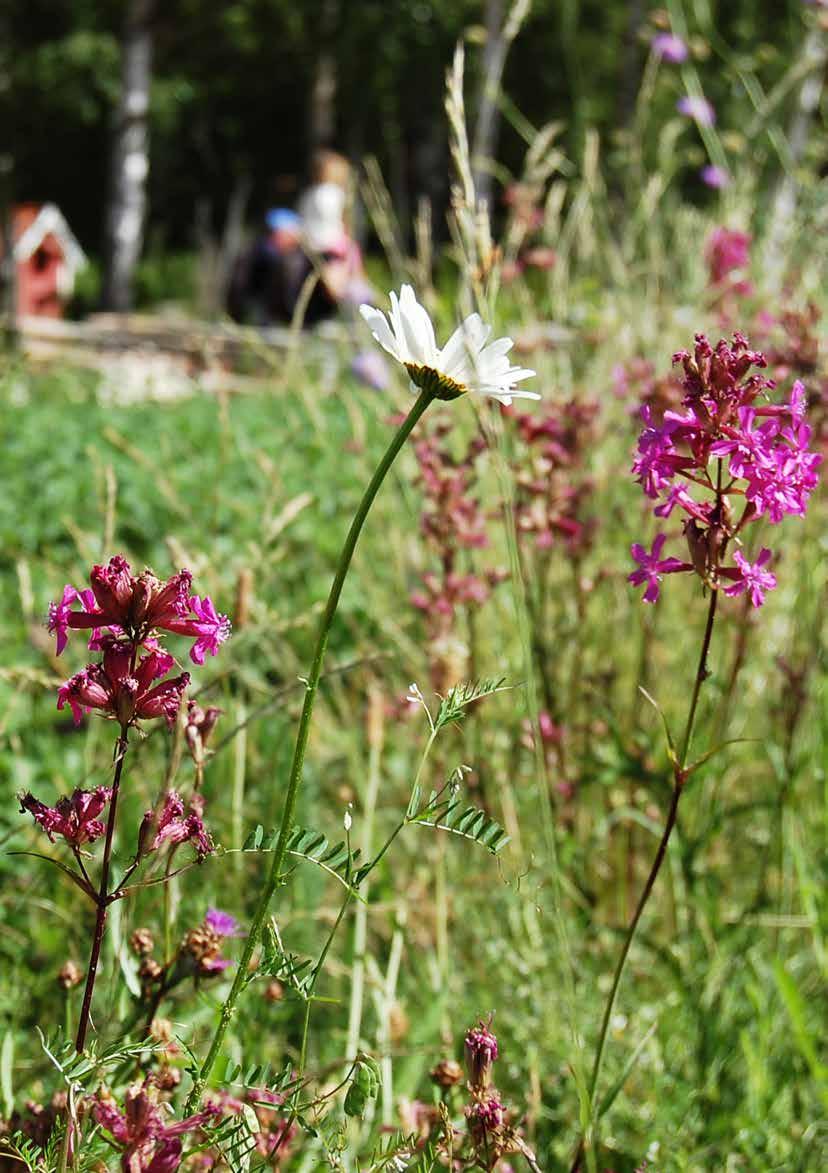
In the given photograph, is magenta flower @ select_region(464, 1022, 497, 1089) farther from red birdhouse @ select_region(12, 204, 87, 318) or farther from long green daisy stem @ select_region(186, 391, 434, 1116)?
red birdhouse @ select_region(12, 204, 87, 318)

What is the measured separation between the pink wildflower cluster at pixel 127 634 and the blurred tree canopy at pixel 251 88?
15.6m

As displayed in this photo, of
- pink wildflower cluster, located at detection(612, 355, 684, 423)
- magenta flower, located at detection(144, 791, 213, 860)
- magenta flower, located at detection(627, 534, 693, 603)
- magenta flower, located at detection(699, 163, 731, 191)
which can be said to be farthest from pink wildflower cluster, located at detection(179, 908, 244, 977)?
magenta flower, located at detection(699, 163, 731, 191)

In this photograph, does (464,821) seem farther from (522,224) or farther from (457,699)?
(522,224)

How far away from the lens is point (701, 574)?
2.91 feet

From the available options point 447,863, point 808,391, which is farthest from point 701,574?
point 447,863

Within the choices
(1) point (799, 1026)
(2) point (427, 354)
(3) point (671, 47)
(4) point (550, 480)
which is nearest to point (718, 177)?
(3) point (671, 47)

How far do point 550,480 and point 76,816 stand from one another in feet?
3.48

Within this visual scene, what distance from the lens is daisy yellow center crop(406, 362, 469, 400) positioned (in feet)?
2.67

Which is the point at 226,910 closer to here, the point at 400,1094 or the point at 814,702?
the point at 400,1094

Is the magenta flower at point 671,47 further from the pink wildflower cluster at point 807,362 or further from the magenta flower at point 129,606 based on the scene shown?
the magenta flower at point 129,606

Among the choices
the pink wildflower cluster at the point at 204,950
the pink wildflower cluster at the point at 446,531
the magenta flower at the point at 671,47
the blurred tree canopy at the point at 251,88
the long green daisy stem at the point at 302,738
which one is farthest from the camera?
the blurred tree canopy at the point at 251,88

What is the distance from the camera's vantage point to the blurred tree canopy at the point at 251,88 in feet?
67.1

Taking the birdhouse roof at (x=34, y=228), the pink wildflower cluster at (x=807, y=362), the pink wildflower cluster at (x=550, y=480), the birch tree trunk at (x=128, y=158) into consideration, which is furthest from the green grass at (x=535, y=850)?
the birdhouse roof at (x=34, y=228)

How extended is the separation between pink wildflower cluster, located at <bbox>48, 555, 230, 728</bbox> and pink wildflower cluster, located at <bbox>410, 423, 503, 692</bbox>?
2.92 feet
